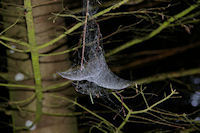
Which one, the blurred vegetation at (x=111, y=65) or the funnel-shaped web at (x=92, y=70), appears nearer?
the blurred vegetation at (x=111, y=65)

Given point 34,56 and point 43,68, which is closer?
point 34,56

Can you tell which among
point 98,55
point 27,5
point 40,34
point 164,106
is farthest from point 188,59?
point 27,5

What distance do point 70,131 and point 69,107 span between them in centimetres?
14

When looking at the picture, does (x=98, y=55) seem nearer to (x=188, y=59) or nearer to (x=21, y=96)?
(x=21, y=96)

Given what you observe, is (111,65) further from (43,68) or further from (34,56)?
(34,56)

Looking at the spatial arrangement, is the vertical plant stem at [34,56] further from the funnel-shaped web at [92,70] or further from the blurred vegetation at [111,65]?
the funnel-shaped web at [92,70]

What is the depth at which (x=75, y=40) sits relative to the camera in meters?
1.10

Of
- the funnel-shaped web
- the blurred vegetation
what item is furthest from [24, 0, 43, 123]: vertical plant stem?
the funnel-shaped web

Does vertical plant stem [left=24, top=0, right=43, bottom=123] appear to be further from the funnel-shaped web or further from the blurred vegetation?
the funnel-shaped web

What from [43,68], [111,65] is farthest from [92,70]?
[111,65]

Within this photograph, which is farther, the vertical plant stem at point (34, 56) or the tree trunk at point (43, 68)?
the tree trunk at point (43, 68)

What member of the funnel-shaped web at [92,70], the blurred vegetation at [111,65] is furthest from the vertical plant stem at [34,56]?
the funnel-shaped web at [92,70]

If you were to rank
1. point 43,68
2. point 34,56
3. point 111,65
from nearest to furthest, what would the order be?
point 34,56 < point 43,68 < point 111,65

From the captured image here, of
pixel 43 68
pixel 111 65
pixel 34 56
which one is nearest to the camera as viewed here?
pixel 34 56
